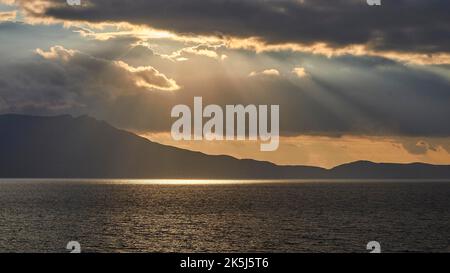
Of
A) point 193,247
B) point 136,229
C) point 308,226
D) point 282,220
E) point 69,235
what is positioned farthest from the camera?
point 282,220

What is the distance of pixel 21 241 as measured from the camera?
8650 centimetres
